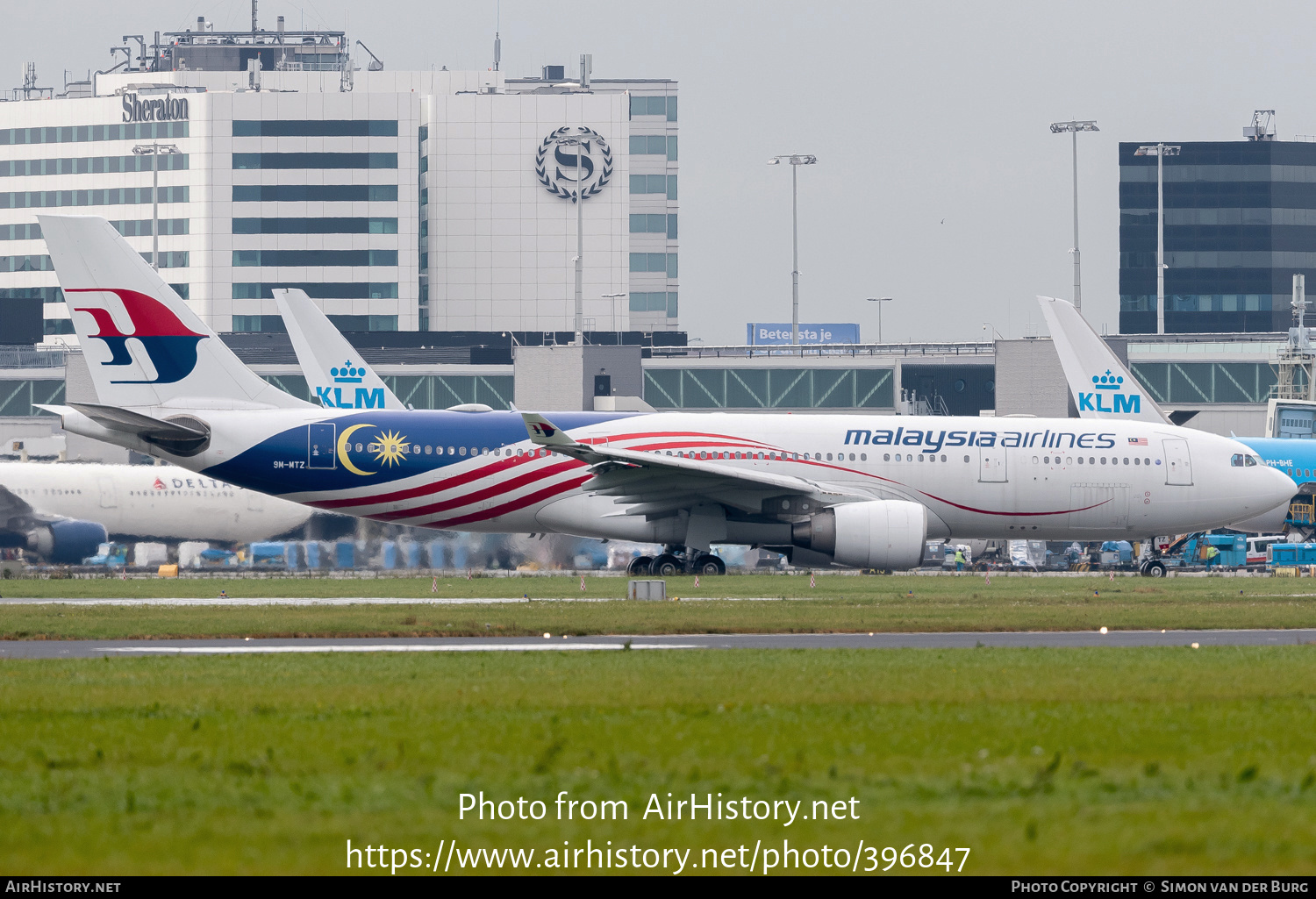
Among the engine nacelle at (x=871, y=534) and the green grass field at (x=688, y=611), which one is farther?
the engine nacelle at (x=871, y=534)

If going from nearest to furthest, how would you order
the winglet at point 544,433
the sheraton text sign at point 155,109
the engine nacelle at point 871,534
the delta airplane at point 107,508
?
the winglet at point 544,433 → the engine nacelle at point 871,534 → the delta airplane at point 107,508 → the sheraton text sign at point 155,109

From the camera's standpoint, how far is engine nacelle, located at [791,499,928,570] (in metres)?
33.8

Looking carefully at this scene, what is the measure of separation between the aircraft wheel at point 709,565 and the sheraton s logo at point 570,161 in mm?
110975

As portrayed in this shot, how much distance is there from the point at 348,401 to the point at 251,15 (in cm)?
11564

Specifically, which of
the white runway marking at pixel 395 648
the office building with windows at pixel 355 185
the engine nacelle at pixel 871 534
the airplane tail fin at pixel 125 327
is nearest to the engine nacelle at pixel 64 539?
the airplane tail fin at pixel 125 327

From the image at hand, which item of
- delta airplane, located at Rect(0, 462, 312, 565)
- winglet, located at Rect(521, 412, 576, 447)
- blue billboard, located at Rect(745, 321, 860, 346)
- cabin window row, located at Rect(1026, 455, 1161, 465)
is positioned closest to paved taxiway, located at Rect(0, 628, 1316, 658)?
winglet, located at Rect(521, 412, 576, 447)

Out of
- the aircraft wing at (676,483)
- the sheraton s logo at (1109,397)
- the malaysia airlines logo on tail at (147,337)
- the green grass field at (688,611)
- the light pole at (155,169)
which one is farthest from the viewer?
the light pole at (155,169)

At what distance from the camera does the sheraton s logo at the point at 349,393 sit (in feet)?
167

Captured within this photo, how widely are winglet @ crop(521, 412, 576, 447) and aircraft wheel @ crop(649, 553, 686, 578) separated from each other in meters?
4.84

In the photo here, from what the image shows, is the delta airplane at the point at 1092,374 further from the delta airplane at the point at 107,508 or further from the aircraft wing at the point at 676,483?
the delta airplane at the point at 107,508

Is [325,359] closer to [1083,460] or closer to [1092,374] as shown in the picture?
[1092,374]

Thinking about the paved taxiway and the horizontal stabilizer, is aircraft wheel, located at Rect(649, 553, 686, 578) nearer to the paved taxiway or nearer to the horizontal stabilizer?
the horizontal stabilizer

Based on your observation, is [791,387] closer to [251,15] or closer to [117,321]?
[117,321]

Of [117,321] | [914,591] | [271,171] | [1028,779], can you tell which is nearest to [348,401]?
[117,321]
